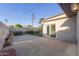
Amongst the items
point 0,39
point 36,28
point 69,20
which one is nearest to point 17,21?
point 36,28

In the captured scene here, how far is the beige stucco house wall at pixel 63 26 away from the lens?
10.4m

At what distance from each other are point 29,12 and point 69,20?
3888 millimetres

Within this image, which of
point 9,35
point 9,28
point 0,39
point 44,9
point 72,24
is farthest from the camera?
point 72,24

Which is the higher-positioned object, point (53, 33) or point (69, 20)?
point (69, 20)

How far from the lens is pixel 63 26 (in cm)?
1076

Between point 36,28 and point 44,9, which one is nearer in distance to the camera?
point 36,28

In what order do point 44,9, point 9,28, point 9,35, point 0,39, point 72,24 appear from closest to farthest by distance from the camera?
point 0,39, point 9,28, point 9,35, point 44,9, point 72,24

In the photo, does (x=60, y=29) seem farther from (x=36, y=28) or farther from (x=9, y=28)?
(x=9, y=28)

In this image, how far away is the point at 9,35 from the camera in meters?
8.39

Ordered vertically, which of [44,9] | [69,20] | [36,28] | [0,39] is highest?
[44,9]

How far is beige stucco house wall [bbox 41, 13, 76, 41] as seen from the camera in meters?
10.4

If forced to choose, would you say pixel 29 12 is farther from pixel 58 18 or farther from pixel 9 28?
pixel 58 18

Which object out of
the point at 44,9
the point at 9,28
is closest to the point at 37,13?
the point at 44,9

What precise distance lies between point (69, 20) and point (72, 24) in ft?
1.48
